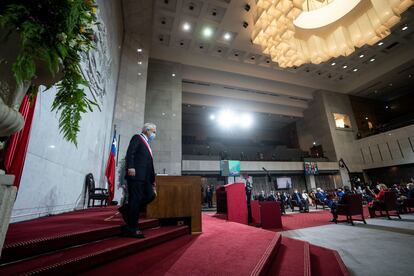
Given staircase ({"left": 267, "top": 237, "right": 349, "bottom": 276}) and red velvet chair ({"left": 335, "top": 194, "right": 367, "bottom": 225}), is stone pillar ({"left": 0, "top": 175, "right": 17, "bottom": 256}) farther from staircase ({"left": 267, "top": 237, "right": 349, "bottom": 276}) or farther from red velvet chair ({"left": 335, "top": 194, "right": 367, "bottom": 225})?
red velvet chair ({"left": 335, "top": 194, "right": 367, "bottom": 225})

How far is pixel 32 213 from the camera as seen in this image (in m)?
2.72

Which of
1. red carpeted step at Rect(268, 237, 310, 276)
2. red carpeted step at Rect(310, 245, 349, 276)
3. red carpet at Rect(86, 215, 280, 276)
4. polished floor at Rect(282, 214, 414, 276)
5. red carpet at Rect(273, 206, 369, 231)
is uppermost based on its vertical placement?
red carpet at Rect(86, 215, 280, 276)

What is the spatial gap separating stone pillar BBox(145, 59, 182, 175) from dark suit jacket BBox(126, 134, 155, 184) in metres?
7.86

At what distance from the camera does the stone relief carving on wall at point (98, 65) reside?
4258mm

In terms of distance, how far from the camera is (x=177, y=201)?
118 inches

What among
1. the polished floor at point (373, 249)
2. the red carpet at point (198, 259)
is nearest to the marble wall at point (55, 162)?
the red carpet at point (198, 259)

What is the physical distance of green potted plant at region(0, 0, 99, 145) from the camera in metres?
0.72

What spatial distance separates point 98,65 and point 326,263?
6045 mm

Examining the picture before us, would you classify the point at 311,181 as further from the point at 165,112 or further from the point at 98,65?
the point at 98,65

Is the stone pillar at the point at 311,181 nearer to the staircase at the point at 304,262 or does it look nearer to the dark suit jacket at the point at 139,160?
the staircase at the point at 304,262

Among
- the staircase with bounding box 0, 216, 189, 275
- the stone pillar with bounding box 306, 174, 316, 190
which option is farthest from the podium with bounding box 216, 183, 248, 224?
the stone pillar with bounding box 306, 174, 316, 190

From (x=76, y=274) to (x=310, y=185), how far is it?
56.2ft

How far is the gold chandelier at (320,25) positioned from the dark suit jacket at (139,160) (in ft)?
20.1

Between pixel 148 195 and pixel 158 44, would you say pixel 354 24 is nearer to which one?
pixel 148 195
